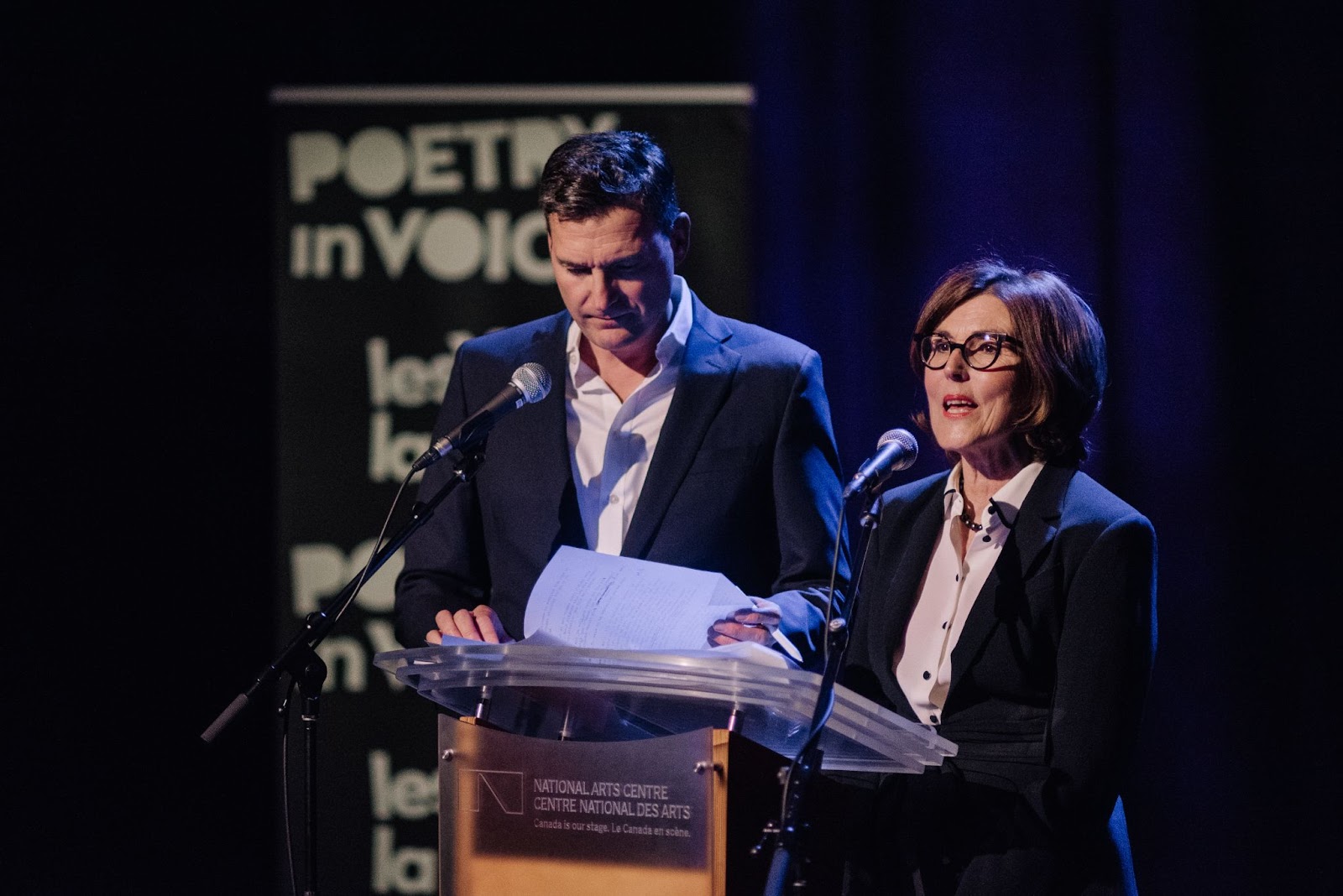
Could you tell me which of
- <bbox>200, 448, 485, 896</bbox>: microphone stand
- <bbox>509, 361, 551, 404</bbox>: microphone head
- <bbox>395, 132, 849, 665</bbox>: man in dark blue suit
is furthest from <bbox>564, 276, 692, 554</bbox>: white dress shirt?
<bbox>200, 448, 485, 896</bbox>: microphone stand

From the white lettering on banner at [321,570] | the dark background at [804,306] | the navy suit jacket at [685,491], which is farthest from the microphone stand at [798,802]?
the white lettering on banner at [321,570]

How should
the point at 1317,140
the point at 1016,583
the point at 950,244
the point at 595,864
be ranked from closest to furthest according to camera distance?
the point at 595,864 → the point at 1016,583 → the point at 1317,140 → the point at 950,244

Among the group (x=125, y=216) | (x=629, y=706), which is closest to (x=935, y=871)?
(x=629, y=706)

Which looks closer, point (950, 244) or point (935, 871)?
point (935, 871)

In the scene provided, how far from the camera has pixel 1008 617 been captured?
7.38 ft

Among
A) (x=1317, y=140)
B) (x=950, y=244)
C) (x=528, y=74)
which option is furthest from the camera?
(x=528, y=74)

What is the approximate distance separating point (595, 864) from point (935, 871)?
60 cm

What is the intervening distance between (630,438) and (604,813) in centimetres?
105

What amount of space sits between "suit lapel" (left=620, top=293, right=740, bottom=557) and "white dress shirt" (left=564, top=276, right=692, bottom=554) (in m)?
0.03

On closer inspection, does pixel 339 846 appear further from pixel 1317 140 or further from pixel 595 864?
pixel 1317 140

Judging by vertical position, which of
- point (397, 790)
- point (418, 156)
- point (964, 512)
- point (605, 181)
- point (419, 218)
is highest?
point (418, 156)

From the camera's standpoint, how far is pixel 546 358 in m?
2.88

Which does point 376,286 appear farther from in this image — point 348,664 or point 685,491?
point 685,491

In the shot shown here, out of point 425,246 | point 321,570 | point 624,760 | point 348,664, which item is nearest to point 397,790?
point 348,664
